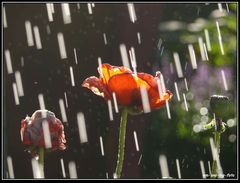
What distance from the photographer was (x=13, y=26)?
1.38m

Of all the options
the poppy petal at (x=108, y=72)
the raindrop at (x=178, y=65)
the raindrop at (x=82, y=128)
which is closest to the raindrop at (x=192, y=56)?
the raindrop at (x=178, y=65)

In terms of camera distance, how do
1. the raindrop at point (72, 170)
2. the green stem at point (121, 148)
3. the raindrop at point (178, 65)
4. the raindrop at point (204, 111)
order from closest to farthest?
1. the green stem at point (121, 148)
2. the raindrop at point (204, 111)
3. the raindrop at point (72, 170)
4. the raindrop at point (178, 65)

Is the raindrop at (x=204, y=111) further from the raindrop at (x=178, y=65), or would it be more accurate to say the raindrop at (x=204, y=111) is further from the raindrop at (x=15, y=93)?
the raindrop at (x=15, y=93)

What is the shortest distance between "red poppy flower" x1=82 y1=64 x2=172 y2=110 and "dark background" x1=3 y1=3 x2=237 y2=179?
20.1 inches

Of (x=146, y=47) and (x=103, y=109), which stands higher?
(x=146, y=47)

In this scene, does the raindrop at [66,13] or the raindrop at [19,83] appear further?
the raindrop at [66,13]

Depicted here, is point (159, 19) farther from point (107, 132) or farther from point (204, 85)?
point (107, 132)

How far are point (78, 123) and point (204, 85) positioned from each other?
36 centimetres

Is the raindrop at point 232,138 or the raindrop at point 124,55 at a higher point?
the raindrop at point 124,55

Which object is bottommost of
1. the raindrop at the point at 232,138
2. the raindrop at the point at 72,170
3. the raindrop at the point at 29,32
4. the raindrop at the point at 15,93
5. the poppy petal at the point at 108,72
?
the raindrop at the point at 72,170

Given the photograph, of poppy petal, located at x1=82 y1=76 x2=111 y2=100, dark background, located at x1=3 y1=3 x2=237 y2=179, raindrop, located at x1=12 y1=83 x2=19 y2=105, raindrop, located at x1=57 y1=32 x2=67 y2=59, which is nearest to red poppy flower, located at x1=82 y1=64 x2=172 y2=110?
poppy petal, located at x1=82 y1=76 x2=111 y2=100

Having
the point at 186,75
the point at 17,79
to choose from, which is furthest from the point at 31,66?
the point at 186,75

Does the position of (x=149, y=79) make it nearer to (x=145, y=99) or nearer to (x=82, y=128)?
(x=145, y=99)

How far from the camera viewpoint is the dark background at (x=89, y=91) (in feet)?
4.05
